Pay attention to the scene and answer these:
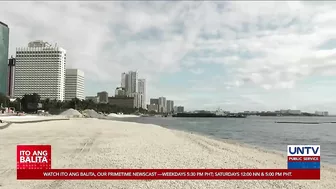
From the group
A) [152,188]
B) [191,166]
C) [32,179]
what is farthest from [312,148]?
[32,179]

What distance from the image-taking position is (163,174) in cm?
1233

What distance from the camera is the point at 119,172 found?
1259 centimetres

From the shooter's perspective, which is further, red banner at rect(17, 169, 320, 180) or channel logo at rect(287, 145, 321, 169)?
channel logo at rect(287, 145, 321, 169)

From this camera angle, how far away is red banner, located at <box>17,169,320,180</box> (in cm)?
1124

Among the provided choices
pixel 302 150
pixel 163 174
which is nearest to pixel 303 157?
pixel 302 150

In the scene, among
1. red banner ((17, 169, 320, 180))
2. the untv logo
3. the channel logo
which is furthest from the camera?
the untv logo

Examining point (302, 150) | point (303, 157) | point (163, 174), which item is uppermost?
point (302, 150)

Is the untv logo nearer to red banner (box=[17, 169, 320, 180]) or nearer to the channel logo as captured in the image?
the channel logo

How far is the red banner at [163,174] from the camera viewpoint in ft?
36.9

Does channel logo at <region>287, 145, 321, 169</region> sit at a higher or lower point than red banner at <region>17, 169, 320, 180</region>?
higher

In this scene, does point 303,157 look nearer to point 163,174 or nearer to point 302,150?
point 302,150

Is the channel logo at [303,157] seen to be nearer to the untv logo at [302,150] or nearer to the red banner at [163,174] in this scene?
the untv logo at [302,150]

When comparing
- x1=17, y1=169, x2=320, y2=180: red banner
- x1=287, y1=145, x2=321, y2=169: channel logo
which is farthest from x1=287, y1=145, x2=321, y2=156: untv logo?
x1=17, y1=169, x2=320, y2=180: red banner

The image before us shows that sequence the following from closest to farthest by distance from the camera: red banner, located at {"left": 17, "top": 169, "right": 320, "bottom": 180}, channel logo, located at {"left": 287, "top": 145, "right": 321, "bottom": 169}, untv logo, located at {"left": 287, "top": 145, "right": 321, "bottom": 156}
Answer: red banner, located at {"left": 17, "top": 169, "right": 320, "bottom": 180} → channel logo, located at {"left": 287, "top": 145, "right": 321, "bottom": 169} → untv logo, located at {"left": 287, "top": 145, "right": 321, "bottom": 156}
